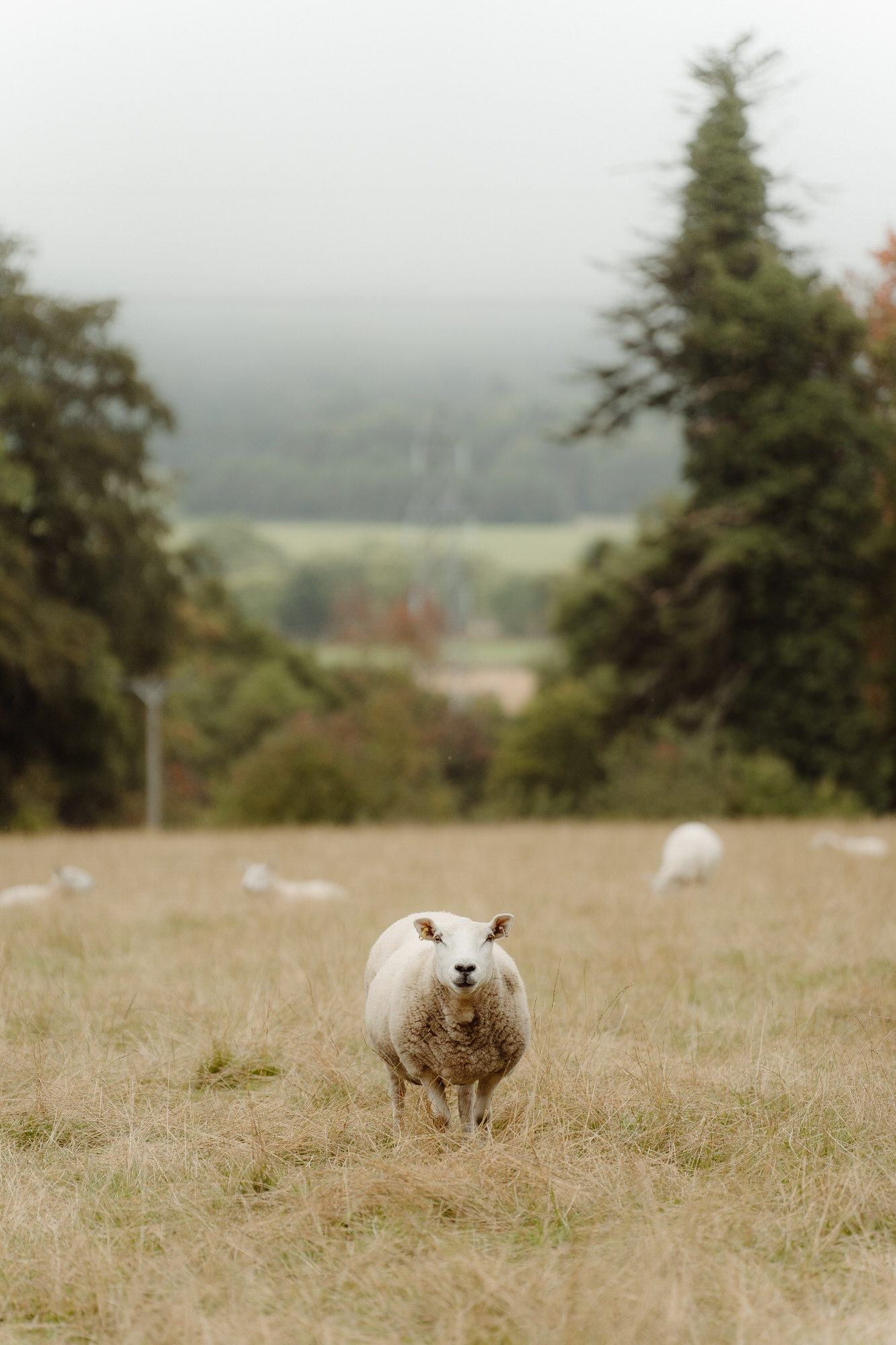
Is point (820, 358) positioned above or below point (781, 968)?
above

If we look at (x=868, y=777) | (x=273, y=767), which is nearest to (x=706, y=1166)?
(x=273, y=767)

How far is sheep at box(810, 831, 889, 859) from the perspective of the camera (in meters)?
17.6

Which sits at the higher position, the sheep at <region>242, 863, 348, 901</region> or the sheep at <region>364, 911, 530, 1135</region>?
the sheep at <region>364, 911, 530, 1135</region>

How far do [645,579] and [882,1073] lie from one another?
3154 centimetres

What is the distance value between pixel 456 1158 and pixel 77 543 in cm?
2880

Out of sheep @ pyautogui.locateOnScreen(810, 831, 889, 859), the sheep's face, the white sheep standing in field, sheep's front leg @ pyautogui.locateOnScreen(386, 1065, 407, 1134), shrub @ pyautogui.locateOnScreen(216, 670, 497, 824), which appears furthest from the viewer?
shrub @ pyautogui.locateOnScreen(216, 670, 497, 824)

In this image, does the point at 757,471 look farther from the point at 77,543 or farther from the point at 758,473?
the point at 77,543

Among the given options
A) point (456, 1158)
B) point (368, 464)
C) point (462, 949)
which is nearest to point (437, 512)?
point (368, 464)

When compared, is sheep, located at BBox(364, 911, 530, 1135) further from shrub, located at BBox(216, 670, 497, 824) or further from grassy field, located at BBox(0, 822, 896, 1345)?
shrub, located at BBox(216, 670, 497, 824)

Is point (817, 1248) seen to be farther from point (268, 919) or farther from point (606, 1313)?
point (268, 919)

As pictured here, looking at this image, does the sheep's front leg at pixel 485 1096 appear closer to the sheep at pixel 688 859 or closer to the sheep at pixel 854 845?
the sheep at pixel 688 859

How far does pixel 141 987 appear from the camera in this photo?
868 cm

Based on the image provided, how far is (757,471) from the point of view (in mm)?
35125

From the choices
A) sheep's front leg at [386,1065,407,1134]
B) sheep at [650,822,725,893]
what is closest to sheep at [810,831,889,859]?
sheep at [650,822,725,893]
